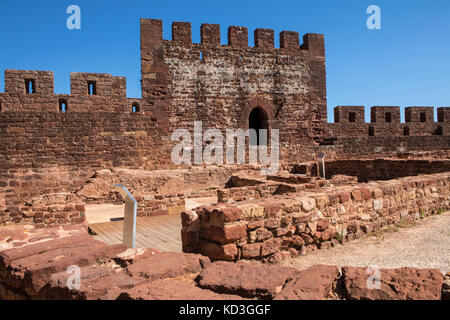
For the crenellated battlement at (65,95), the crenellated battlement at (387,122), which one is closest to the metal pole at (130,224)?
the crenellated battlement at (65,95)

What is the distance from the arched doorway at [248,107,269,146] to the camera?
1490cm

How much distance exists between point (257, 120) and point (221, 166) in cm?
383

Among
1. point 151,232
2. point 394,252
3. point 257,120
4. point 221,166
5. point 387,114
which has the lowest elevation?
point 151,232

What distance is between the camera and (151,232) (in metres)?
6.45

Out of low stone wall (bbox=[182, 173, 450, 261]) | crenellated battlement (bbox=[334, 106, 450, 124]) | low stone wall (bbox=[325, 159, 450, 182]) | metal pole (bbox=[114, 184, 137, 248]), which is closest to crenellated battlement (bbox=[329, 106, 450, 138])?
crenellated battlement (bbox=[334, 106, 450, 124])

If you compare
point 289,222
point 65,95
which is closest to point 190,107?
point 65,95

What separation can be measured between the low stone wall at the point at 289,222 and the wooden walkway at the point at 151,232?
60.3 inches

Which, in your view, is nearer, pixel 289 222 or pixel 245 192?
pixel 289 222

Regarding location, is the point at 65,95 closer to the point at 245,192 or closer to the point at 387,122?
the point at 245,192

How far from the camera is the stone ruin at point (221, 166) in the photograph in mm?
4270

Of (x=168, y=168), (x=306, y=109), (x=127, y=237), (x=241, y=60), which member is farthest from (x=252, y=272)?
(x=306, y=109)

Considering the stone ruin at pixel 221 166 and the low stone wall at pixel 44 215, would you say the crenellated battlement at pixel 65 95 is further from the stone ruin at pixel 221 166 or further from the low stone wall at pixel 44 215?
the low stone wall at pixel 44 215

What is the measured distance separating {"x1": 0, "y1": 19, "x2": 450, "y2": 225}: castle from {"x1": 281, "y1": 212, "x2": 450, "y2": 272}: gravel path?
4728 millimetres

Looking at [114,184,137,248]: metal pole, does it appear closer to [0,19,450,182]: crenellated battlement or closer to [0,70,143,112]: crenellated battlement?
[0,19,450,182]: crenellated battlement
